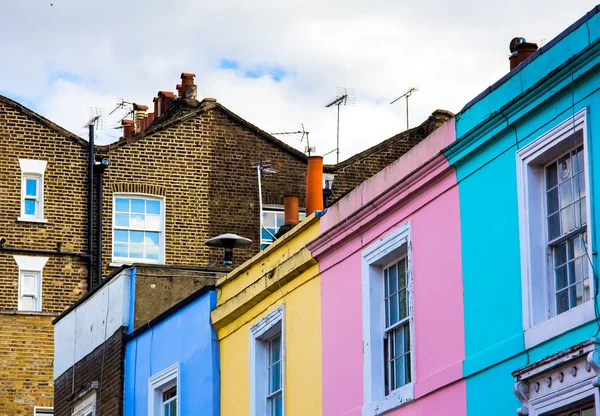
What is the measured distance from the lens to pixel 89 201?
35062mm

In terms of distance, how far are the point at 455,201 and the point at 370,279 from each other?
6.21ft

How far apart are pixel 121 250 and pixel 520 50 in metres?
19.4

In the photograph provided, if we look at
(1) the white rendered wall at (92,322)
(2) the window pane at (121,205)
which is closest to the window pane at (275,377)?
(1) the white rendered wall at (92,322)

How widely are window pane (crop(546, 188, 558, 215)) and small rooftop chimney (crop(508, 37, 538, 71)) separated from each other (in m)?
3.68

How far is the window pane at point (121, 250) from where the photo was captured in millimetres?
35094

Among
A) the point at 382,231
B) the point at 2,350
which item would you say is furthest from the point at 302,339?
the point at 2,350

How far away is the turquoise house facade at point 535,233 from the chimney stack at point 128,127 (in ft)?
85.5

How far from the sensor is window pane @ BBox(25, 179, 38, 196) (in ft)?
115

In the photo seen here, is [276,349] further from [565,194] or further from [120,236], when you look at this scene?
[120,236]

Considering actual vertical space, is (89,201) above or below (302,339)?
above

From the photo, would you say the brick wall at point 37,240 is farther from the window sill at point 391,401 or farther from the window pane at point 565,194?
the window pane at point 565,194

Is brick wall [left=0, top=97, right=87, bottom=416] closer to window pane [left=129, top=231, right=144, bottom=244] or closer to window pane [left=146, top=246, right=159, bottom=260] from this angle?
window pane [left=129, top=231, right=144, bottom=244]

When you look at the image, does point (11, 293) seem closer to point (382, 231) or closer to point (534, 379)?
point (382, 231)

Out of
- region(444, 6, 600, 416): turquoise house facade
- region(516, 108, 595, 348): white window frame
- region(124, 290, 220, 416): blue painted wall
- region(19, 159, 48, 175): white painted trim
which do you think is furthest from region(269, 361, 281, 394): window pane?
region(19, 159, 48, 175): white painted trim
